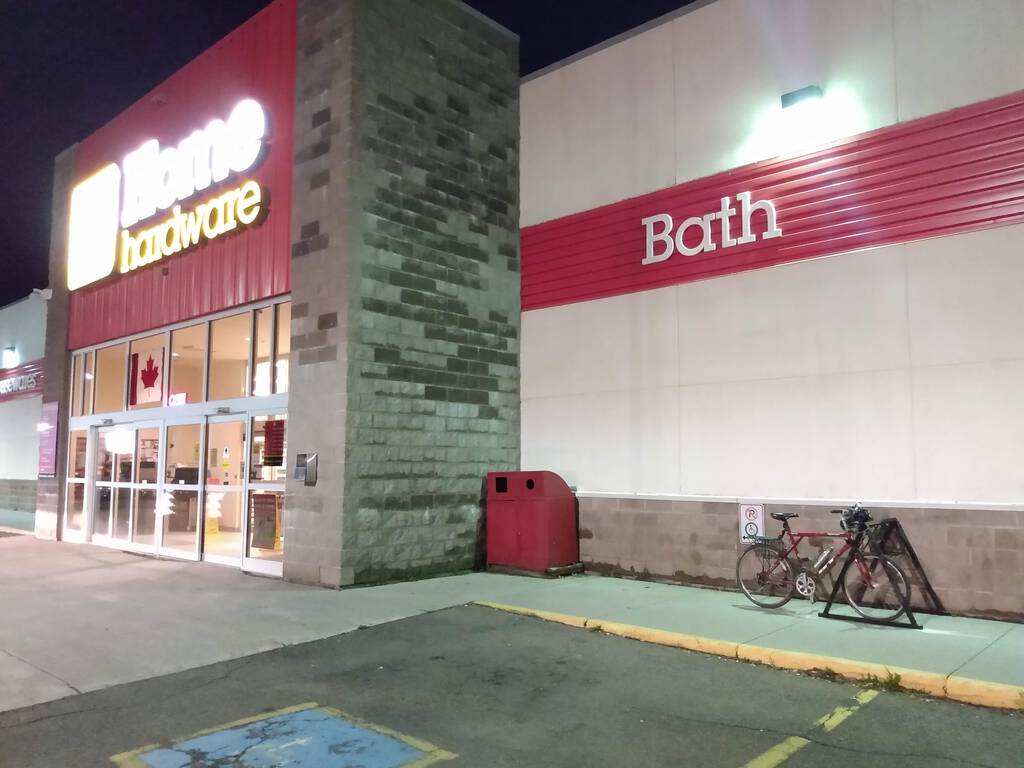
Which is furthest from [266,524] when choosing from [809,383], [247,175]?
[809,383]

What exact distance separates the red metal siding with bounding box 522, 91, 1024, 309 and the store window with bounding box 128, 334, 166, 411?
25.0ft

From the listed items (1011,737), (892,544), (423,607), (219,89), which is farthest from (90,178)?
(1011,737)

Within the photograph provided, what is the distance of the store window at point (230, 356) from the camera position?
11.9 metres

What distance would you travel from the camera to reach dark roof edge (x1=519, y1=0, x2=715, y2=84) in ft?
34.5

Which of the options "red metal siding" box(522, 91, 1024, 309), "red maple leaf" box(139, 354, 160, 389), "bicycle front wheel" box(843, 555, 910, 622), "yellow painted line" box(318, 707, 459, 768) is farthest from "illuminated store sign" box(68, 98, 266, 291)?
"bicycle front wheel" box(843, 555, 910, 622)

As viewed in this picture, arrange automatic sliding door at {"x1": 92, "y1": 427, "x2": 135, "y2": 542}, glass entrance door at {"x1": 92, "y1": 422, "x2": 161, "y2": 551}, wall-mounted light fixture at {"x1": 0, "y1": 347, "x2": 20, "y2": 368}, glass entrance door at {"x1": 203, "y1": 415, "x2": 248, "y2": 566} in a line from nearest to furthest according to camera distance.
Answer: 1. glass entrance door at {"x1": 203, "y1": 415, "x2": 248, "y2": 566}
2. glass entrance door at {"x1": 92, "y1": 422, "x2": 161, "y2": 551}
3. automatic sliding door at {"x1": 92, "y1": 427, "x2": 135, "y2": 542}
4. wall-mounted light fixture at {"x1": 0, "y1": 347, "x2": 20, "y2": 368}

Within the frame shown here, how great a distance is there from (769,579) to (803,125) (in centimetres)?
556

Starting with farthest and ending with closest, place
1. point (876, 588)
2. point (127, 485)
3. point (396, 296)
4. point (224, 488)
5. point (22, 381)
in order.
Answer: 1. point (22, 381)
2. point (127, 485)
3. point (224, 488)
4. point (396, 296)
5. point (876, 588)

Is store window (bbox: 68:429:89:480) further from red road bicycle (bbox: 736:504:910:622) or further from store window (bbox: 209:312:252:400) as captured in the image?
red road bicycle (bbox: 736:504:910:622)

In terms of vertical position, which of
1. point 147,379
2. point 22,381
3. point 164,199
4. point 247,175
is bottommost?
point 147,379

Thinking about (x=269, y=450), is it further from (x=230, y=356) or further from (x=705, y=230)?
(x=705, y=230)

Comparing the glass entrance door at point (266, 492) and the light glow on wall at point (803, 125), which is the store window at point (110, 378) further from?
the light glow on wall at point (803, 125)

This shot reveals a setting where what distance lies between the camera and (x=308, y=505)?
10109 mm

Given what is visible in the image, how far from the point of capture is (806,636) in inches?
268
